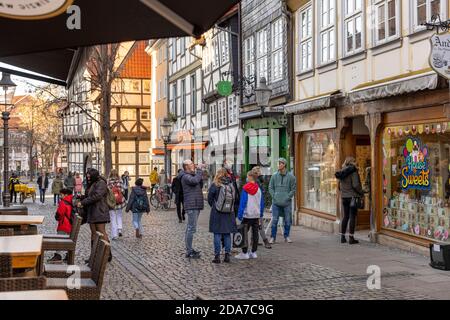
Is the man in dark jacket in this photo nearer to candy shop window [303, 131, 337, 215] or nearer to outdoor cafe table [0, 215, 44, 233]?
outdoor cafe table [0, 215, 44, 233]

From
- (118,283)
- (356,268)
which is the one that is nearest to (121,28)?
(118,283)

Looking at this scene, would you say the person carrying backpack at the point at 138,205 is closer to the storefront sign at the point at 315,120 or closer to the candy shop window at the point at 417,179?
the storefront sign at the point at 315,120

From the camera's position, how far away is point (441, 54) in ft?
26.2

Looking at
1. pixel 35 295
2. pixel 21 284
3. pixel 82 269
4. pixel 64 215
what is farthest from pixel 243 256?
pixel 35 295

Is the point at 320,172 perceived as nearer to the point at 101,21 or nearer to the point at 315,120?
the point at 315,120

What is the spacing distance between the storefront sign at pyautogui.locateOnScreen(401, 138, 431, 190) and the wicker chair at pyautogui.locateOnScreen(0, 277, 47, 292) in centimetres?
816

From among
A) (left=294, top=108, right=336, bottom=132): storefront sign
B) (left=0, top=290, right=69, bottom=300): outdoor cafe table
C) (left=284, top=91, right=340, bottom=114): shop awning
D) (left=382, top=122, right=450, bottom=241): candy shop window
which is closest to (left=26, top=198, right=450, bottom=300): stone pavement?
(left=382, top=122, right=450, bottom=241): candy shop window

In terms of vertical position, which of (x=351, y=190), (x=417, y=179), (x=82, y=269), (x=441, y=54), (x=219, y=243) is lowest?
(x=219, y=243)

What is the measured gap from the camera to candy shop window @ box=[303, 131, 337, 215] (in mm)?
14828

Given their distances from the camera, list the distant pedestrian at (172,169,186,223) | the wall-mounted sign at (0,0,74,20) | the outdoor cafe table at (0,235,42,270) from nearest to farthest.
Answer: the wall-mounted sign at (0,0,74,20)
the outdoor cafe table at (0,235,42,270)
the distant pedestrian at (172,169,186,223)

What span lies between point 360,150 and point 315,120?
1.53 metres

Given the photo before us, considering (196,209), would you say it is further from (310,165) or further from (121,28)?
(121,28)

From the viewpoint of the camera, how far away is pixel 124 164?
44781 mm
